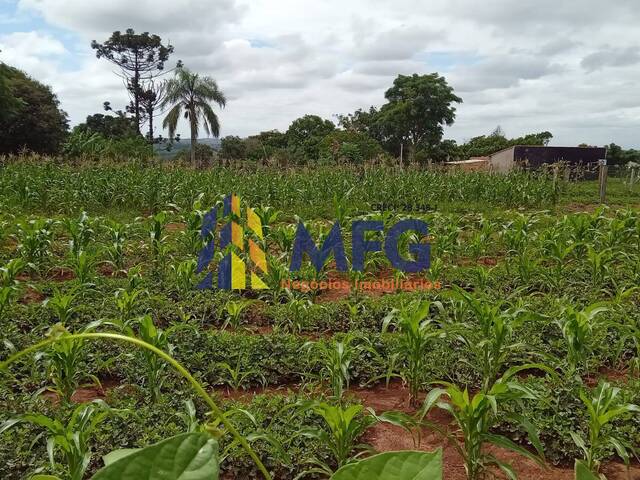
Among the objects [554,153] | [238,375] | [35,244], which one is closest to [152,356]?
[238,375]

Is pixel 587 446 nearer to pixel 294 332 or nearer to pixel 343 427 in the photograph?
pixel 343 427

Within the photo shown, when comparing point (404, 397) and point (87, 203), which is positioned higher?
point (87, 203)

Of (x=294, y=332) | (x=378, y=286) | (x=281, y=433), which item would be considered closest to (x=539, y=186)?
(x=378, y=286)

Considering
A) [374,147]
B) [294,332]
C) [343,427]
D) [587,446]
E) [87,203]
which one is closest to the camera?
[343,427]

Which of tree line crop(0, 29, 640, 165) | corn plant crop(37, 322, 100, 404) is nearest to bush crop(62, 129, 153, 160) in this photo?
tree line crop(0, 29, 640, 165)

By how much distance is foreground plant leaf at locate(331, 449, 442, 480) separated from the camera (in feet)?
1.23

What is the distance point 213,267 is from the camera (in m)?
5.64

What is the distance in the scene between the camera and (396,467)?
387 mm

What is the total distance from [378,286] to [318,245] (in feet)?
2.68

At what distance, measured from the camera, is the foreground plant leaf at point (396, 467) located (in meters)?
0.37

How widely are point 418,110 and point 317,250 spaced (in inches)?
1070

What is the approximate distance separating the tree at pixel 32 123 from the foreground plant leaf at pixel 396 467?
25340 mm

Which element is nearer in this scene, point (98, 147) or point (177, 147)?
point (98, 147)

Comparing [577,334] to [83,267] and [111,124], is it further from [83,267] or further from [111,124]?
[111,124]
